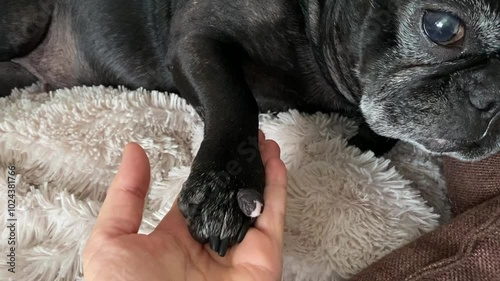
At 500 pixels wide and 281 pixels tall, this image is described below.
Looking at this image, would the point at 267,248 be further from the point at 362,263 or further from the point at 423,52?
the point at 423,52

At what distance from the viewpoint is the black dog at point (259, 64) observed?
46.5 inches

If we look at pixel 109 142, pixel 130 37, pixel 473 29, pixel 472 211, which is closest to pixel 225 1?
pixel 130 37

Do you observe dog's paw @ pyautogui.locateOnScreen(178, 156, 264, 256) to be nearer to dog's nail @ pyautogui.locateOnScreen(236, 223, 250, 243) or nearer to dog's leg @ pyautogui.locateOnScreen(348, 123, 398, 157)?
dog's nail @ pyautogui.locateOnScreen(236, 223, 250, 243)

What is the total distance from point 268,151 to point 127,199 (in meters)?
0.36

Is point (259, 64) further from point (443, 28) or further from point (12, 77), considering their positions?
point (12, 77)

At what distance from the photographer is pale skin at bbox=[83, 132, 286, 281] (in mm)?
965

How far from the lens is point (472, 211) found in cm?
131

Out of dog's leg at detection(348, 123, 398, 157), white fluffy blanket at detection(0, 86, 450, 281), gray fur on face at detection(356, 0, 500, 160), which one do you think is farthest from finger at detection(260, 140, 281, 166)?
dog's leg at detection(348, 123, 398, 157)

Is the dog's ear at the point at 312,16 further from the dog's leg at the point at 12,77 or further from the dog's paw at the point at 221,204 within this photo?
the dog's leg at the point at 12,77

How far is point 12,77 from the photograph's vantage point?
1865 millimetres

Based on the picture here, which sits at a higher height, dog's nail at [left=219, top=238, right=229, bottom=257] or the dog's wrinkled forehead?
the dog's wrinkled forehead

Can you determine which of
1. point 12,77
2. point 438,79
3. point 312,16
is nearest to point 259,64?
point 312,16

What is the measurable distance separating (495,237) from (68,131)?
1058mm

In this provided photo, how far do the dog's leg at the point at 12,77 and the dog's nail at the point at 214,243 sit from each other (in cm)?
104
